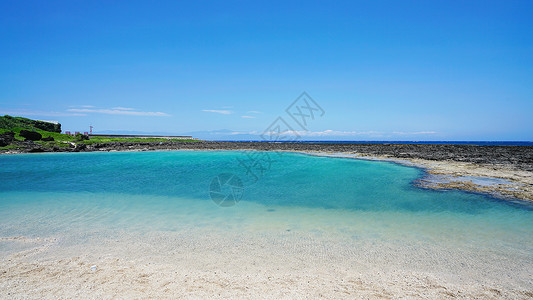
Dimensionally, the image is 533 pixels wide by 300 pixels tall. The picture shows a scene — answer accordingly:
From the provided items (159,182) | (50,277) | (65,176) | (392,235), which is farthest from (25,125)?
(392,235)

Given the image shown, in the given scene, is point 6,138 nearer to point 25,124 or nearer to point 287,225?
point 25,124

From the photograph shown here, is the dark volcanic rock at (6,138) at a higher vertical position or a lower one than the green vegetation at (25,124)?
lower

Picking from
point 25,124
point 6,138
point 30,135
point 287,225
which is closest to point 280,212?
point 287,225

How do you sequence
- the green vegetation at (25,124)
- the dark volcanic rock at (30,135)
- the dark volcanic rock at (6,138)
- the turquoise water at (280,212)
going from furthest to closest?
the green vegetation at (25,124)
the dark volcanic rock at (30,135)
the dark volcanic rock at (6,138)
the turquoise water at (280,212)

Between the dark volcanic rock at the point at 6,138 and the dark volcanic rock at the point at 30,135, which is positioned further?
the dark volcanic rock at the point at 30,135

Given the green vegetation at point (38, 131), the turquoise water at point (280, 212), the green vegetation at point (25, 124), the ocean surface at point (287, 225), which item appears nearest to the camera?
the ocean surface at point (287, 225)

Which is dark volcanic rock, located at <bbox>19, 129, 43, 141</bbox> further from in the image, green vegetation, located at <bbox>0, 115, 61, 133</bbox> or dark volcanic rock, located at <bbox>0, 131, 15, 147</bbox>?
green vegetation, located at <bbox>0, 115, 61, 133</bbox>

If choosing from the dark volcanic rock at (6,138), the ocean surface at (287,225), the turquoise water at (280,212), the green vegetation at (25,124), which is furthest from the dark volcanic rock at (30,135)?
the ocean surface at (287,225)

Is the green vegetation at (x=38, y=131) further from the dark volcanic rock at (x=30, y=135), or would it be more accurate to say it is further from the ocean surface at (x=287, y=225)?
the ocean surface at (x=287, y=225)

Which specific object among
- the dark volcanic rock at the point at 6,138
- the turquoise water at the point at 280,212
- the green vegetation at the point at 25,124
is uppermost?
the green vegetation at the point at 25,124

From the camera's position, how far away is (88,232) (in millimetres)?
7312

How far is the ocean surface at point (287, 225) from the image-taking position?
5.74 metres

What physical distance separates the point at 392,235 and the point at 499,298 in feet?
9.84

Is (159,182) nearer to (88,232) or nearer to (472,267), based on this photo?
(88,232)
